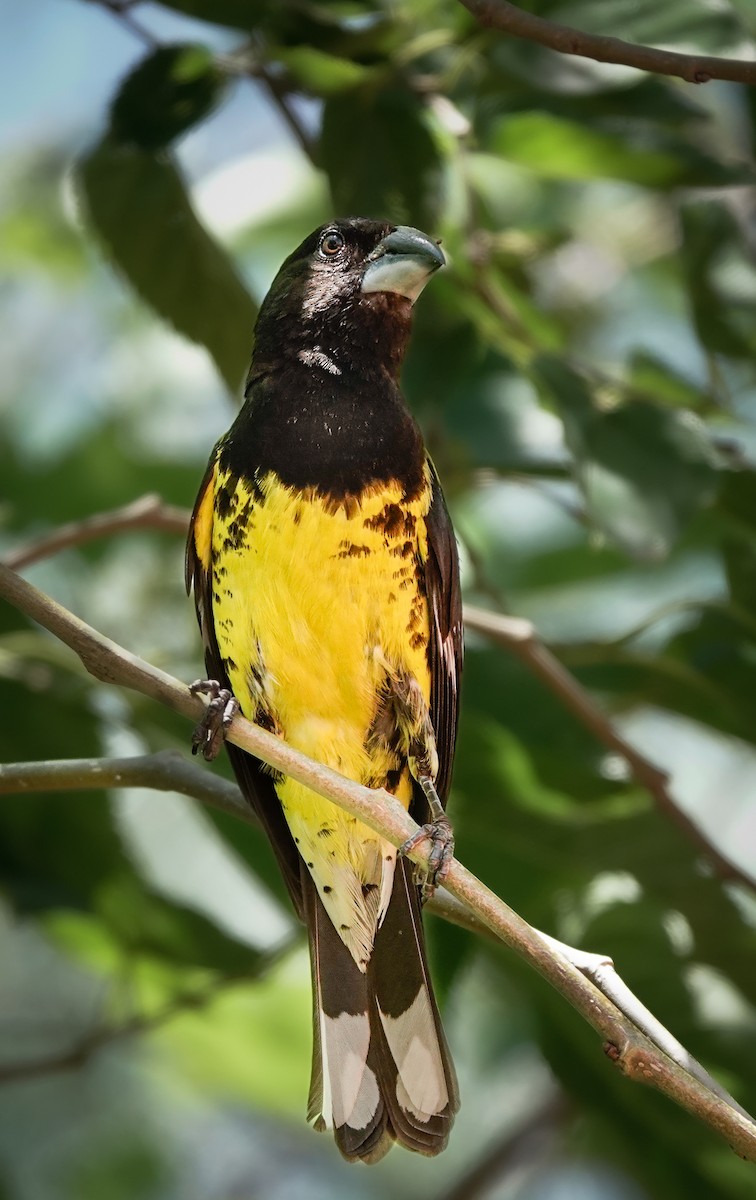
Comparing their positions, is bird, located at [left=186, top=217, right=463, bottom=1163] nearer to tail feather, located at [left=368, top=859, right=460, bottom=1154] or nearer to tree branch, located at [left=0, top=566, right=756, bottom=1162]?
tail feather, located at [left=368, top=859, right=460, bottom=1154]

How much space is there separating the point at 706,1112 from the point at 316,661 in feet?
5.12

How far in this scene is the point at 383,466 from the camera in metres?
3.64

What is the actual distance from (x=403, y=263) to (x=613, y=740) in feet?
4.37

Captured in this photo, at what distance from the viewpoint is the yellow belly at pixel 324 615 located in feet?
11.5

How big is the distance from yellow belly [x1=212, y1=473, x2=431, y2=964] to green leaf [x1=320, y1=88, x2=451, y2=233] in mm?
854

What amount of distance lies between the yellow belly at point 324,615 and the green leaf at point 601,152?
42.6 inches

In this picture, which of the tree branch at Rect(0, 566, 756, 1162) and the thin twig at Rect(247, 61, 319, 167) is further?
the thin twig at Rect(247, 61, 319, 167)

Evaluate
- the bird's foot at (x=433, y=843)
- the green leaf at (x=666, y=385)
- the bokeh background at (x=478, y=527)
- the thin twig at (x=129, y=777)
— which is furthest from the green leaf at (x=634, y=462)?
the thin twig at (x=129, y=777)

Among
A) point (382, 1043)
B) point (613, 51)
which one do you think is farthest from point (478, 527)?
point (613, 51)

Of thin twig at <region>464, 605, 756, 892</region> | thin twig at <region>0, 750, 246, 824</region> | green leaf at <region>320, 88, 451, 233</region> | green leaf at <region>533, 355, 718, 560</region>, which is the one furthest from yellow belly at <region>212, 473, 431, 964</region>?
green leaf at <region>320, 88, 451, 233</region>

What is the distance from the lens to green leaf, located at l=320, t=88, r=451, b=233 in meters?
3.98

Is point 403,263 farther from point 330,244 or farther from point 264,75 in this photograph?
point 264,75

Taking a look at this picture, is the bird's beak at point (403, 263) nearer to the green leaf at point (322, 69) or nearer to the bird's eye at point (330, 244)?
the bird's eye at point (330, 244)

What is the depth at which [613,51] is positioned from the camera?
2.82m
